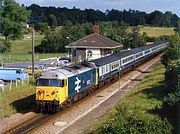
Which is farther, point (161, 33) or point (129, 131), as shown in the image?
point (161, 33)

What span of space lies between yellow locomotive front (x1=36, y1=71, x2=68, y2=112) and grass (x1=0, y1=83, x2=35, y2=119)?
1.91 m

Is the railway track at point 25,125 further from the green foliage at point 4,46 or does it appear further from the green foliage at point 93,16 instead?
the green foliage at point 93,16

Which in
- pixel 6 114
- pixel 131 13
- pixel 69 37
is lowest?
pixel 6 114

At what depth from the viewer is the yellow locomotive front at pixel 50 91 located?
23453 millimetres

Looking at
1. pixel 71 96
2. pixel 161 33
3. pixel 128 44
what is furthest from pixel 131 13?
pixel 71 96

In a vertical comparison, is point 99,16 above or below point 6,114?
above

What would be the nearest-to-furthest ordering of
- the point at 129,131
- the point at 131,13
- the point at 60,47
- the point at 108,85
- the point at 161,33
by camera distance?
the point at 129,131, the point at 108,85, the point at 60,47, the point at 161,33, the point at 131,13

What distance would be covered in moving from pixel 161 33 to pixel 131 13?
166 ft

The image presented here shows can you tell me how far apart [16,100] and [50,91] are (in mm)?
4141

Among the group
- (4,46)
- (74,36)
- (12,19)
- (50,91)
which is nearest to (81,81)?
(50,91)

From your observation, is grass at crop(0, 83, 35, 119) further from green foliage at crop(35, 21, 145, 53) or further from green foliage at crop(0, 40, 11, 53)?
green foliage at crop(35, 21, 145, 53)

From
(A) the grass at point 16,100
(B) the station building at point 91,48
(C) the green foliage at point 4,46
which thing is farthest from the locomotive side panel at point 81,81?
(C) the green foliage at point 4,46

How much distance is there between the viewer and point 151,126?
1425cm

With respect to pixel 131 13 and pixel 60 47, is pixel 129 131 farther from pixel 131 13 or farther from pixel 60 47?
pixel 131 13
